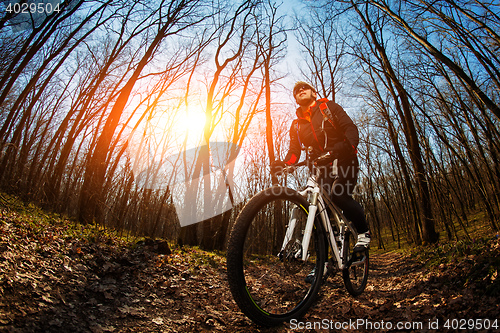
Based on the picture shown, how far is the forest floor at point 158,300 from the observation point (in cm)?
177

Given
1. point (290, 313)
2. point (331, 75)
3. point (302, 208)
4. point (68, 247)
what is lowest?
point (290, 313)

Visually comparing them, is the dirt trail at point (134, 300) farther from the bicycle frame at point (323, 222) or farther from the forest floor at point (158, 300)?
the bicycle frame at point (323, 222)

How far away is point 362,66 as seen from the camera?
1072 cm

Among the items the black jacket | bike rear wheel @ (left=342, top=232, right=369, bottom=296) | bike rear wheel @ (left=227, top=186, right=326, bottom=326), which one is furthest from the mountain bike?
the black jacket

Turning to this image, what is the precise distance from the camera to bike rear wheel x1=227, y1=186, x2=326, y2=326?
170 cm

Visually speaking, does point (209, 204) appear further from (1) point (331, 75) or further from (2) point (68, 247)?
(1) point (331, 75)

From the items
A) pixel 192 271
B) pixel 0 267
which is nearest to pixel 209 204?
pixel 192 271

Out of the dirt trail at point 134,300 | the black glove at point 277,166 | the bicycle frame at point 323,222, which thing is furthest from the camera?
the black glove at point 277,166

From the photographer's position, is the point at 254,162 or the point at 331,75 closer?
the point at 331,75

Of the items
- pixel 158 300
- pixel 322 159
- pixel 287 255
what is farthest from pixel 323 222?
pixel 158 300

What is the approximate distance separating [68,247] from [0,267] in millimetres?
1276

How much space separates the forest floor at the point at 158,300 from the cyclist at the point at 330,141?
2.84ft

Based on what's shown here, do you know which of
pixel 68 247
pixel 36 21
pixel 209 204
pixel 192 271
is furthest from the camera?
pixel 209 204

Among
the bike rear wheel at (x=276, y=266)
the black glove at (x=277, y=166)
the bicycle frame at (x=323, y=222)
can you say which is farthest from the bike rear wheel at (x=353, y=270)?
the black glove at (x=277, y=166)
